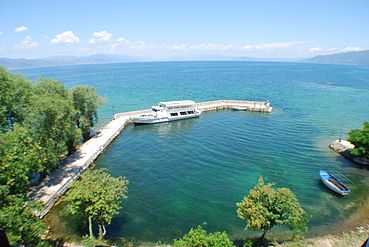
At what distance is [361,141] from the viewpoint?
36.8 meters

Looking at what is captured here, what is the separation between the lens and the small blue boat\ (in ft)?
98.7

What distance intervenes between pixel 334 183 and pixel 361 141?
34.6ft

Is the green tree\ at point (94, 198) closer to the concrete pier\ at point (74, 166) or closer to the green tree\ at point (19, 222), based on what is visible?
the concrete pier\ at point (74, 166)

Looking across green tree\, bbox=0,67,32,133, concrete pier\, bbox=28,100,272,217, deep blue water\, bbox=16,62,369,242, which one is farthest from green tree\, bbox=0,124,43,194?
deep blue water\, bbox=16,62,369,242

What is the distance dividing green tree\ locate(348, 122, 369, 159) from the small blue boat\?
805 cm

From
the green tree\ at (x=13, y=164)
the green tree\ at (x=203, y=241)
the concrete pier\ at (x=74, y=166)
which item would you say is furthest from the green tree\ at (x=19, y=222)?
the green tree\ at (x=203, y=241)

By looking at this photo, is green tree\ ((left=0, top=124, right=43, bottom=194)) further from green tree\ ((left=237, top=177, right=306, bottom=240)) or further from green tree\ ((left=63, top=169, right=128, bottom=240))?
green tree\ ((left=237, top=177, right=306, bottom=240))

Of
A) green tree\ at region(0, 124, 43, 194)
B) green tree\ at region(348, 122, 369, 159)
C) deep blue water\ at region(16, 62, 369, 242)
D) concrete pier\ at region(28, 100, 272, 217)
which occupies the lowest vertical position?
deep blue water\ at region(16, 62, 369, 242)

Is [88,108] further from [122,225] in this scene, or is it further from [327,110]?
[327,110]

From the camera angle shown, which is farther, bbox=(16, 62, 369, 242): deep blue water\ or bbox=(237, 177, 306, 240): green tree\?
bbox=(16, 62, 369, 242): deep blue water\

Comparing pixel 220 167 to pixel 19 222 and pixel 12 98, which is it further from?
pixel 12 98

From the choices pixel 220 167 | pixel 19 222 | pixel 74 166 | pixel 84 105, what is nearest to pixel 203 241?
pixel 19 222

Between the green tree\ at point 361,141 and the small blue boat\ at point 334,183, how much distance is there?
26.4 ft

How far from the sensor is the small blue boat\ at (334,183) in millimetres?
30084
